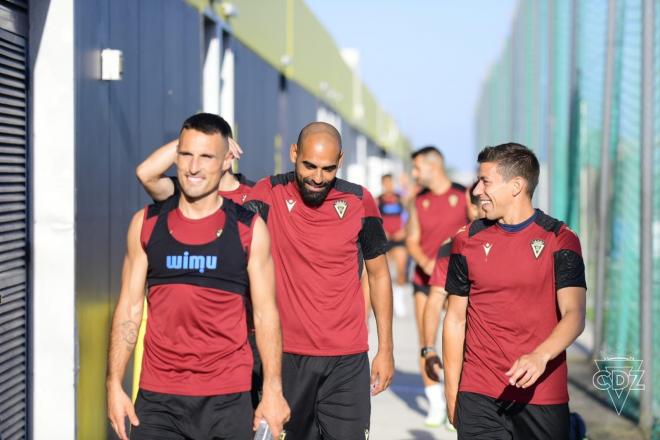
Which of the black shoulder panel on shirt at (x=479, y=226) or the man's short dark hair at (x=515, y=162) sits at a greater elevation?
the man's short dark hair at (x=515, y=162)

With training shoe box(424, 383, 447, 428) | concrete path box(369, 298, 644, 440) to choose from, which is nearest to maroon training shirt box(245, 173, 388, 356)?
concrete path box(369, 298, 644, 440)

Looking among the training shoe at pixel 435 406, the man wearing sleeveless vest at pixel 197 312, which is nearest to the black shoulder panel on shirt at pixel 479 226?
the man wearing sleeveless vest at pixel 197 312

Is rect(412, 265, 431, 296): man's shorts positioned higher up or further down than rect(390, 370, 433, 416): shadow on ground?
higher up

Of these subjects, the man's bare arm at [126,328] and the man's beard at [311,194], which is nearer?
the man's bare arm at [126,328]

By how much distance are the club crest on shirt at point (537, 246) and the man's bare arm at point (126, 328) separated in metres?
1.79

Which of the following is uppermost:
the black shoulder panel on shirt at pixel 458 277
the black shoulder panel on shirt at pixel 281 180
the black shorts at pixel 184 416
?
the black shoulder panel on shirt at pixel 281 180

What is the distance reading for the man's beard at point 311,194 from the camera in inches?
222

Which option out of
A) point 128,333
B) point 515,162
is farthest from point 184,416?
point 515,162

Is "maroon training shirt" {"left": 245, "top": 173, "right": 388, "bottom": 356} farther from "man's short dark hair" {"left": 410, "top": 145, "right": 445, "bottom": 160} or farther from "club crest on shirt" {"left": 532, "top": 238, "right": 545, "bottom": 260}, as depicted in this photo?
"man's short dark hair" {"left": 410, "top": 145, "right": 445, "bottom": 160}

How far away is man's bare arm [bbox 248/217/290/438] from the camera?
4.59 metres

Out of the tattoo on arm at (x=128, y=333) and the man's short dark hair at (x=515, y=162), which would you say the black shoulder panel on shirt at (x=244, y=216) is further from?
the man's short dark hair at (x=515, y=162)

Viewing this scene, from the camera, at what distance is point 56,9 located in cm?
625

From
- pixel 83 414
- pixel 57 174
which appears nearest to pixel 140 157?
pixel 57 174

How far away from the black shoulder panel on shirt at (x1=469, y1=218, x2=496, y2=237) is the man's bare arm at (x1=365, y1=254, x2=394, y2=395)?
65cm
